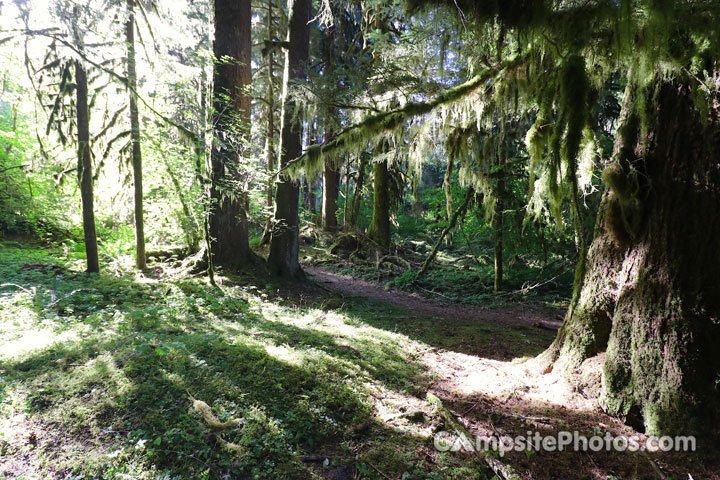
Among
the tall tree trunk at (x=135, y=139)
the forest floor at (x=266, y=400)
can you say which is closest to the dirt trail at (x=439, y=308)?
the forest floor at (x=266, y=400)

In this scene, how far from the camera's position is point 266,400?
2.94 metres

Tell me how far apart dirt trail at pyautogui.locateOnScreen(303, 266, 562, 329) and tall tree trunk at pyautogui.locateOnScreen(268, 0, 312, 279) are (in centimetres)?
164

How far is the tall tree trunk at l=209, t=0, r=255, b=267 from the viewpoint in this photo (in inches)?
291

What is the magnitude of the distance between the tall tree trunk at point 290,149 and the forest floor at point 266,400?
2.84 m

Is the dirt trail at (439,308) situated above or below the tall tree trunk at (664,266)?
below

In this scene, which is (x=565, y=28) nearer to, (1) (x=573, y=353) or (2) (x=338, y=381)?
(1) (x=573, y=353)

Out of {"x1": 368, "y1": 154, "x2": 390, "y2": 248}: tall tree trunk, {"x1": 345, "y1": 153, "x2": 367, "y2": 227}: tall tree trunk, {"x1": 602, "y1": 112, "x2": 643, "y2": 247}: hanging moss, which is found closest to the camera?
{"x1": 602, "y1": 112, "x2": 643, "y2": 247}: hanging moss

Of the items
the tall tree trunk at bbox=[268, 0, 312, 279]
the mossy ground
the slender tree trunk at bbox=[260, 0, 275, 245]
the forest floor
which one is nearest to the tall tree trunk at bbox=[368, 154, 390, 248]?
the slender tree trunk at bbox=[260, 0, 275, 245]

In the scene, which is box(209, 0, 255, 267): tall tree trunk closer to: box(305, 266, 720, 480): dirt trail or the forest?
the forest

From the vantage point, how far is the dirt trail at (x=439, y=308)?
7395mm

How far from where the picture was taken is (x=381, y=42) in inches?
264

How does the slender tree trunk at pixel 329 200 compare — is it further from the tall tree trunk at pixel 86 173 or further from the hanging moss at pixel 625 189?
the hanging moss at pixel 625 189

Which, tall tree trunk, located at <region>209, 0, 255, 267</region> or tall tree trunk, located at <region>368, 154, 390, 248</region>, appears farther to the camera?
tall tree trunk, located at <region>368, 154, 390, 248</region>

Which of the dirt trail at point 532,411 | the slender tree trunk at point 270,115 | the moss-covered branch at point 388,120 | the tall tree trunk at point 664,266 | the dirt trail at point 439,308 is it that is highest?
the slender tree trunk at point 270,115
